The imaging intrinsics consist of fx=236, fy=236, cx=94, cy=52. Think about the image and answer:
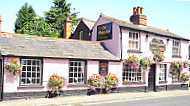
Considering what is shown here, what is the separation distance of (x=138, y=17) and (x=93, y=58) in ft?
24.7

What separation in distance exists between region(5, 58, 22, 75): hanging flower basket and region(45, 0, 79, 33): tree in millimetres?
30183

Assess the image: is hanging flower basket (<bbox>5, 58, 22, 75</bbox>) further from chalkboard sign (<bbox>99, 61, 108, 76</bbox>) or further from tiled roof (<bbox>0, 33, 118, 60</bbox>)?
chalkboard sign (<bbox>99, 61, 108, 76</bbox>)

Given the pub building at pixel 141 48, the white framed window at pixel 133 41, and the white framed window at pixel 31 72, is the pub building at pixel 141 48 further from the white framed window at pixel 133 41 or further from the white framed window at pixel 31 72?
the white framed window at pixel 31 72

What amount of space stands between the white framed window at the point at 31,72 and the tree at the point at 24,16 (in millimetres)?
27535

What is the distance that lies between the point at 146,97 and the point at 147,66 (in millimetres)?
3272

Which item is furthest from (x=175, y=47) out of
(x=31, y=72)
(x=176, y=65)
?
(x=31, y=72)

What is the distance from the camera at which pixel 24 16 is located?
41.4 metres

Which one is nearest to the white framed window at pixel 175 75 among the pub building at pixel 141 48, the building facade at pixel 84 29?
the pub building at pixel 141 48

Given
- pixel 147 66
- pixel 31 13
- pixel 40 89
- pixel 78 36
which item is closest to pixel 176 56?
pixel 147 66

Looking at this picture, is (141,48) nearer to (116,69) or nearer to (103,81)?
(116,69)

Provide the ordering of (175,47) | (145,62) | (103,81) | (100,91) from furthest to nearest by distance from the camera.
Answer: (175,47) → (145,62) → (100,91) → (103,81)

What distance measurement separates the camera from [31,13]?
1636 inches

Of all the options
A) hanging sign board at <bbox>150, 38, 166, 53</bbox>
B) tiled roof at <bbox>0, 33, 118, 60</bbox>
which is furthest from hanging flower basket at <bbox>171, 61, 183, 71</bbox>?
tiled roof at <bbox>0, 33, 118, 60</bbox>

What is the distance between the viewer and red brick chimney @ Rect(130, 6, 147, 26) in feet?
70.9
